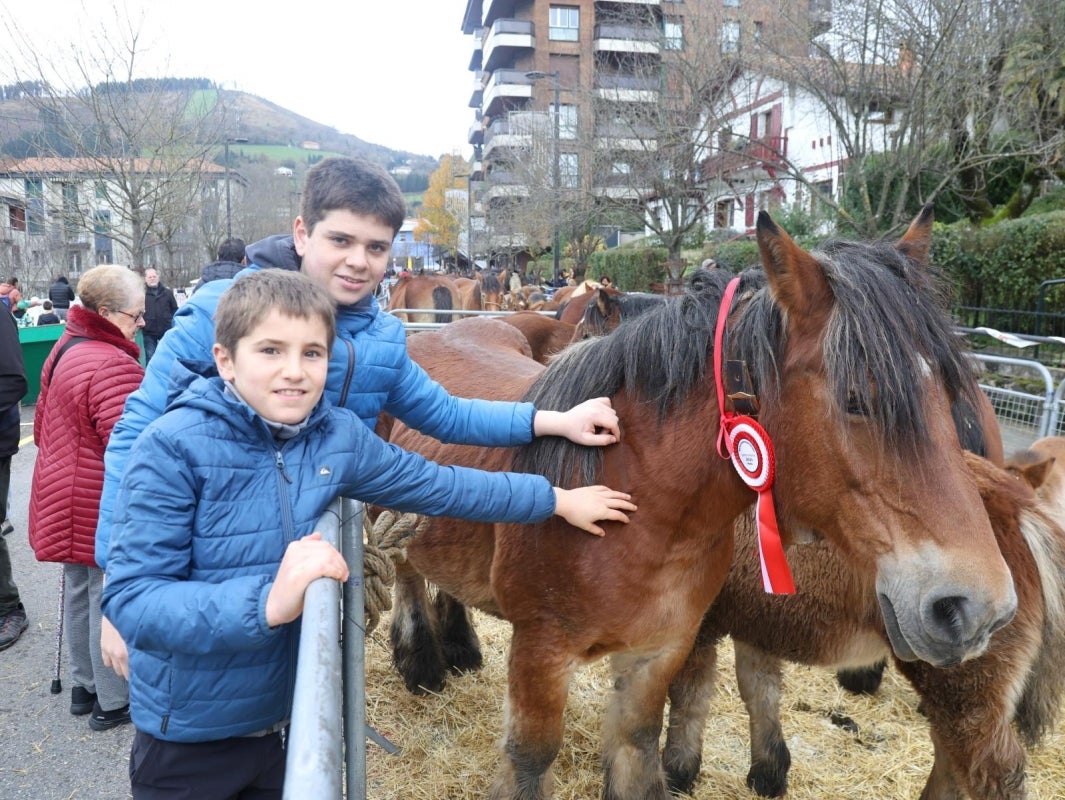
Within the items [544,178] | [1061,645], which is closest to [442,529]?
[1061,645]

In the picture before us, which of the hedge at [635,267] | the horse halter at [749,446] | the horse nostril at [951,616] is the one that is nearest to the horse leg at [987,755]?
the horse halter at [749,446]

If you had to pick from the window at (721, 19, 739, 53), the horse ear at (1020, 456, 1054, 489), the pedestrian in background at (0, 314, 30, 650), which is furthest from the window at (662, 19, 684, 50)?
the horse ear at (1020, 456, 1054, 489)

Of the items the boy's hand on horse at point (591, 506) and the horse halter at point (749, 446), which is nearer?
the horse halter at point (749, 446)

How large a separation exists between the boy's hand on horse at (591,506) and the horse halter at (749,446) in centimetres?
33

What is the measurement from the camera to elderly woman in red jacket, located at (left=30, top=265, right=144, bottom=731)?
3211 millimetres

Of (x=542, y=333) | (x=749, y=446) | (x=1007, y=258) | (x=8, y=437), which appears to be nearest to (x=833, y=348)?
(x=749, y=446)

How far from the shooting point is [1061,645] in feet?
7.77

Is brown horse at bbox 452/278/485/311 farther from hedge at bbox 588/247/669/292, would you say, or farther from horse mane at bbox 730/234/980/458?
horse mane at bbox 730/234/980/458

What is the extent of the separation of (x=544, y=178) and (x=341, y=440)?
25049 millimetres

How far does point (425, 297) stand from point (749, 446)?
14443 millimetres

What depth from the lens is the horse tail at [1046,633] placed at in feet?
7.65

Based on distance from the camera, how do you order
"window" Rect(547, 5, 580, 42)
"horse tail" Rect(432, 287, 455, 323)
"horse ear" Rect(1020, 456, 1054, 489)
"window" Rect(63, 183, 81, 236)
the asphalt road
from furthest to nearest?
"window" Rect(547, 5, 580, 42) → "horse tail" Rect(432, 287, 455, 323) → "window" Rect(63, 183, 81, 236) → the asphalt road → "horse ear" Rect(1020, 456, 1054, 489)

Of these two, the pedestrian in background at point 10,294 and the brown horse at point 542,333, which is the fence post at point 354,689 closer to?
the brown horse at point 542,333

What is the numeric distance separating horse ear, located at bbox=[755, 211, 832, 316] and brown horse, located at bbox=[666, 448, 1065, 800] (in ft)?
3.01
